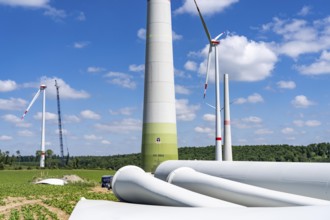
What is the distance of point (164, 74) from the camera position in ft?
96.7

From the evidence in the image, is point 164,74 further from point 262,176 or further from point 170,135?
point 262,176

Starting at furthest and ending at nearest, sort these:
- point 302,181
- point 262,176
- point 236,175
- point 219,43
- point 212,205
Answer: point 219,43, point 236,175, point 262,176, point 302,181, point 212,205

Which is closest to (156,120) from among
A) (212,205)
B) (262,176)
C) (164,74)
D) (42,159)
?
(164,74)

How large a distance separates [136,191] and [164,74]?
15.1 meters

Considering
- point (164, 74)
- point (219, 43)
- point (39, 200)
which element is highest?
point (219, 43)

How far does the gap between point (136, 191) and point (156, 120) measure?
44.7 feet

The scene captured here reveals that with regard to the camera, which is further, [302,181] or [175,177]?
[175,177]

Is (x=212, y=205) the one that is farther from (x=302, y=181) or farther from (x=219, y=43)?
(x=219, y=43)

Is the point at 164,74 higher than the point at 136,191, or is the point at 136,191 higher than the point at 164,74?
→ the point at 164,74

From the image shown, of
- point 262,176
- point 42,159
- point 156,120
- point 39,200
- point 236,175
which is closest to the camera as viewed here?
point 262,176

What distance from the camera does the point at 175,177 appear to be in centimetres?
1706

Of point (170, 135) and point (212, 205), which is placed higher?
point (170, 135)

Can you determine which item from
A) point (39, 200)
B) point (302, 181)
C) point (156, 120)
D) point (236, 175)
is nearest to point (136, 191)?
point (236, 175)

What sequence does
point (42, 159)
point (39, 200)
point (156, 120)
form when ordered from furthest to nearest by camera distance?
point (42, 159) < point (39, 200) < point (156, 120)
